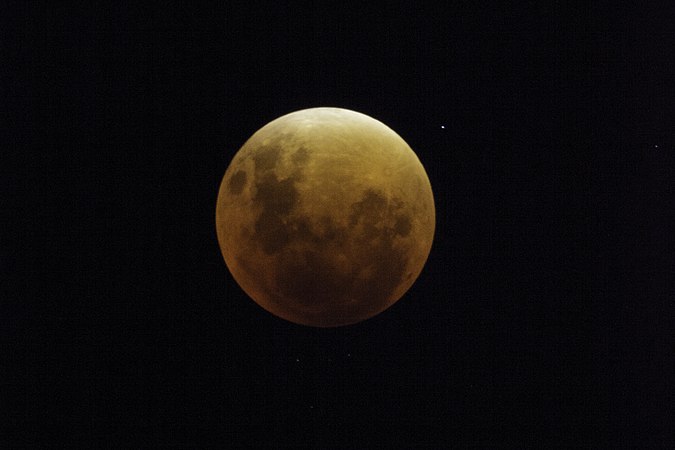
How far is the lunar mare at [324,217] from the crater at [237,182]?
0.01m

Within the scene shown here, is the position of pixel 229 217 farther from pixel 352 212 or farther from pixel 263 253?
pixel 352 212

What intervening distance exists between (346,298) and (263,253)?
685 mm

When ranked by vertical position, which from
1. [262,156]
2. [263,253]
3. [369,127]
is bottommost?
[263,253]

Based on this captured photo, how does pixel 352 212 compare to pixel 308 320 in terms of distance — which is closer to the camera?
pixel 352 212

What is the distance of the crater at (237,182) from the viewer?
13.8 ft

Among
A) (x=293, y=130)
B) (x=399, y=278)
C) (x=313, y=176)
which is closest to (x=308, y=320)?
(x=399, y=278)

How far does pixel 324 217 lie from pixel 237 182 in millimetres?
811

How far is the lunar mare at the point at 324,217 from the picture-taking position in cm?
390

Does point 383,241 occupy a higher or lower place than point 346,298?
higher

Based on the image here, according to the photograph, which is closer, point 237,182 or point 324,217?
point 324,217

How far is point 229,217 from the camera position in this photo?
14.0ft

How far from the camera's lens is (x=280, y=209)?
3.93 metres

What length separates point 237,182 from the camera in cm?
425

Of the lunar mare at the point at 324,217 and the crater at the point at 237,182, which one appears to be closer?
the lunar mare at the point at 324,217
